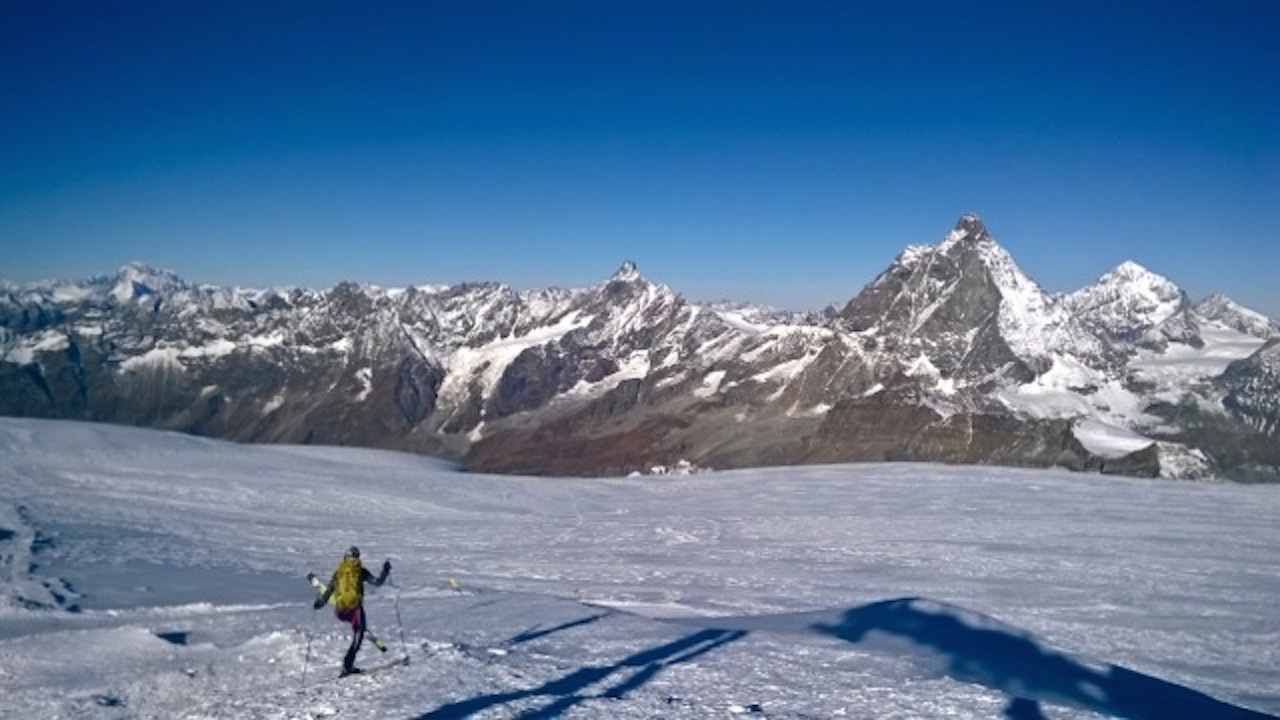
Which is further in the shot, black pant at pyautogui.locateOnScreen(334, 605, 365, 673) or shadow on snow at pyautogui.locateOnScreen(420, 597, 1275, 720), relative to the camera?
black pant at pyautogui.locateOnScreen(334, 605, 365, 673)

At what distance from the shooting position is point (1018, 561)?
123 feet

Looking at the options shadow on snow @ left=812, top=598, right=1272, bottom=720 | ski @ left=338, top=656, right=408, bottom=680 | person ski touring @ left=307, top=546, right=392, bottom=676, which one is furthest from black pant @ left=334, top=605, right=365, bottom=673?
shadow on snow @ left=812, top=598, right=1272, bottom=720

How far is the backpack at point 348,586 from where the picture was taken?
18.5 meters

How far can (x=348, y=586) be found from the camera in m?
18.6

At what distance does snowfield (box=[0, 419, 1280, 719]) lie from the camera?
1727 centimetres

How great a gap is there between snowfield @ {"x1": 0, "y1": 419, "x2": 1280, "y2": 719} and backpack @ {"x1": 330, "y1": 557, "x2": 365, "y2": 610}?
48.7 inches

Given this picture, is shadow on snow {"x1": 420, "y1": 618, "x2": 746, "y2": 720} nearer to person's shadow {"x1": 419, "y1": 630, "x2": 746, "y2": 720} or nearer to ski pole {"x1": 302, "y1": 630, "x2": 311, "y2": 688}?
person's shadow {"x1": 419, "y1": 630, "x2": 746, "y2": 720}

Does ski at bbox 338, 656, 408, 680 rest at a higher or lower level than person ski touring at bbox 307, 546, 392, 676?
lower

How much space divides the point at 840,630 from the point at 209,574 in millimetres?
18134

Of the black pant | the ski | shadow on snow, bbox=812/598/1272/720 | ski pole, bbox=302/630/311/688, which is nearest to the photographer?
ski pole, bbox=302/630/311/688

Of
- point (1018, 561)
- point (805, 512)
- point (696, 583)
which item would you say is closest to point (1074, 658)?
point (696, 583)

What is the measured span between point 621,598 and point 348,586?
40.8 feet

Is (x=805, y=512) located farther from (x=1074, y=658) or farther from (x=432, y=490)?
(x=1074, y=658)

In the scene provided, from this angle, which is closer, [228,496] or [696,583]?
[696,583]
